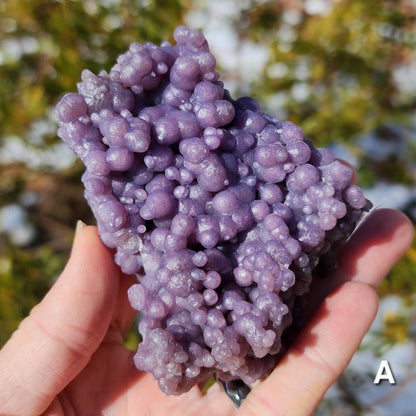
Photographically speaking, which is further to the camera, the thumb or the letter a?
the letter a

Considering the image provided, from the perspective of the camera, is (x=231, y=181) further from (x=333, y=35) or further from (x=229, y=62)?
(x=229, y=62)

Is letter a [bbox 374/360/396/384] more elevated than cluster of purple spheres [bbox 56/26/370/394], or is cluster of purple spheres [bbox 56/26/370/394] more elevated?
cluster of purple spheres [bbox 56/26/370/394]

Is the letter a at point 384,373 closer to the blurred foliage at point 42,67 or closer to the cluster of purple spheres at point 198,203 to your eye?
the cluster of purple spheres at point 198,203

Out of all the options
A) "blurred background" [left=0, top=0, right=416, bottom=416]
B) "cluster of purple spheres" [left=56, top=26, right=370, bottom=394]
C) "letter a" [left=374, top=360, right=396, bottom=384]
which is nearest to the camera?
"cluster of purple spheres" [left=56, top=26, right=370, bottom=394]

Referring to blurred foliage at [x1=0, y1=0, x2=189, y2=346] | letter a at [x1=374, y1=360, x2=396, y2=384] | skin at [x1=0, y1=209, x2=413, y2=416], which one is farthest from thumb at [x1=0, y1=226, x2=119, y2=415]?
letter a at [x1=374, y1=360, x2=396, y2=384]

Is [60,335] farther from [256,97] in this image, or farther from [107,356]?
[256,97]

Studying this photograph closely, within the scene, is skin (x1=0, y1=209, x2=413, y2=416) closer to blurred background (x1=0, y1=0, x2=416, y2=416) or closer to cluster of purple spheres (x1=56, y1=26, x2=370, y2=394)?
cluster of purple spheres (x1=56, y1=26, x2=370, y2=394)

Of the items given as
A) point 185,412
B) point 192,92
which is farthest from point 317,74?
point 185,412

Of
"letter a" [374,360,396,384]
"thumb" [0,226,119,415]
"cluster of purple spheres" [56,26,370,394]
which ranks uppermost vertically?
"cluster of purple spheres" [56,26,370,394]
